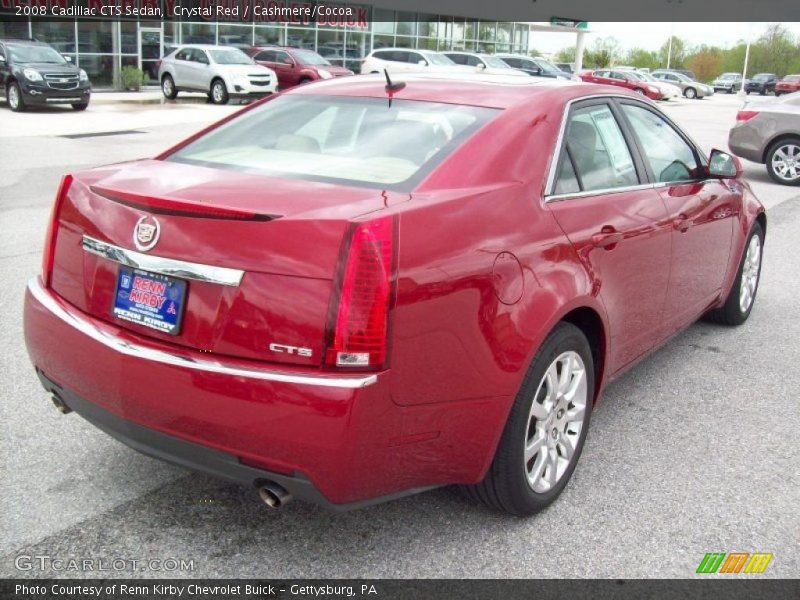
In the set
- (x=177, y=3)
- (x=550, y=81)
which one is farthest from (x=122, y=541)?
(x=177, y=3)

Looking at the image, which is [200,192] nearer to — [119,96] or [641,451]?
[641,451]

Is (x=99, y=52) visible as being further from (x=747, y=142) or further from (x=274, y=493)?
(x=274, y=493)

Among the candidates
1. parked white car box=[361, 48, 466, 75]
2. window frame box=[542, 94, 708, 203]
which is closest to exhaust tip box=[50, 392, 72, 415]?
window frame box=[542, 94, 708, 203]

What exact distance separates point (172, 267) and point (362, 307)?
24.3 inches

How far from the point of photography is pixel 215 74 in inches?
1046

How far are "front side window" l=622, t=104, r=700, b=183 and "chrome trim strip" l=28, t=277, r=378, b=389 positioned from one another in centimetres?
238

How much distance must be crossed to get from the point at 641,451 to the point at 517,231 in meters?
1.45

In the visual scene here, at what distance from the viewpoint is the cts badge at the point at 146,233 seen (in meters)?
2.71

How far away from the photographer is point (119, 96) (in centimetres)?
2772

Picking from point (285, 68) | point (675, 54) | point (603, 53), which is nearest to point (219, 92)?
point (285, 68)

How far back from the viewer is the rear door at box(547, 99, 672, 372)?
11.2ft

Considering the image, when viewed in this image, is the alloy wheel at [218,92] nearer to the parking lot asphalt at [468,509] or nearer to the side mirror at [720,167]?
the parking lot asphalt at [468,509]

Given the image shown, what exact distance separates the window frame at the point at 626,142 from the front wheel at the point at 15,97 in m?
19.3

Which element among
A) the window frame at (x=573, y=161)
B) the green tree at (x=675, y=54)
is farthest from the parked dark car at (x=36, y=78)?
the green tree at (x=675, y=54)
